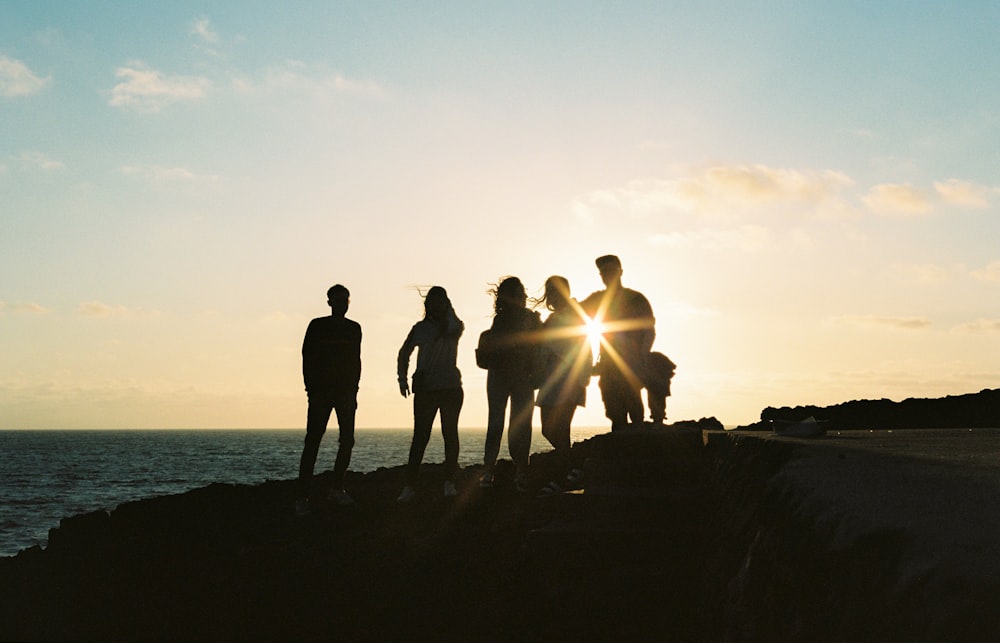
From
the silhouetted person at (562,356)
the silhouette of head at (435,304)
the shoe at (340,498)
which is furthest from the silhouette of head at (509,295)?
the shoe at (340,498)

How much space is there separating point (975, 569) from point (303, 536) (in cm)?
612

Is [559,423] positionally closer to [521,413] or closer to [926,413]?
[521,413]

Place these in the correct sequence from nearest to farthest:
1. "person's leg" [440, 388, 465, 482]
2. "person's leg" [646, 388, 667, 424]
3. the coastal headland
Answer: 1. the coastal headland
2. "person's leg" [440, 388, 465, 482]
3. "person's leg" [646, 388, 667, 424]

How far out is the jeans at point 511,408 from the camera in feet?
26.4

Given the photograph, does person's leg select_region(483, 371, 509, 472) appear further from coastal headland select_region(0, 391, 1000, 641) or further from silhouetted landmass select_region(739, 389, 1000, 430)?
silhouetted landmass select_region(739, 389, 1000, 430)

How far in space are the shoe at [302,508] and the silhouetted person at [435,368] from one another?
115 cm

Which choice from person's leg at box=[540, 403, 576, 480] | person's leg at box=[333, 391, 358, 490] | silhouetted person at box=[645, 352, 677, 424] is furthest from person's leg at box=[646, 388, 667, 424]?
person's leg at box=[333, 391, 358, 490]

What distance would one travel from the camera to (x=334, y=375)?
7.91 m

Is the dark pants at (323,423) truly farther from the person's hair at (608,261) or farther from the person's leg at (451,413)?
the person's hair at (608,261)

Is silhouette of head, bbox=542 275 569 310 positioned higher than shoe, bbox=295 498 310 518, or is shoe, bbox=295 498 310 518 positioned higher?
silhouette of head, bbox=542 275 569 310

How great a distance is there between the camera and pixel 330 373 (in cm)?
789

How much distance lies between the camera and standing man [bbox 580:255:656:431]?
786 centimetres

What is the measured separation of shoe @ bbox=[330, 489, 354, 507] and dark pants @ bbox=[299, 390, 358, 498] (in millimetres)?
421

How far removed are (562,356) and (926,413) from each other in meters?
8.59
